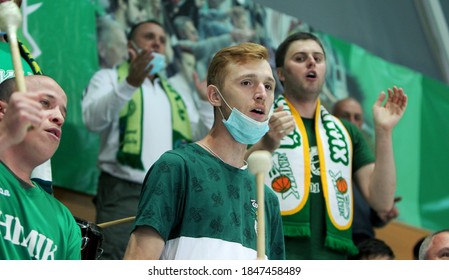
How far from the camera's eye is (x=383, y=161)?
4441 mm

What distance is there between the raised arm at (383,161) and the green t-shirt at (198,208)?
112cm

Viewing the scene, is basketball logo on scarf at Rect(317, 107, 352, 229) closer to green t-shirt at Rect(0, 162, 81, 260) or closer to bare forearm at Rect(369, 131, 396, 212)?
bare forearm at Rect(369, 131, 396, 212)

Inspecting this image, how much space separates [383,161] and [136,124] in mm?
1317

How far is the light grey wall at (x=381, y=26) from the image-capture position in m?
6.39

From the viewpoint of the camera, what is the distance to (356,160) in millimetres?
4621

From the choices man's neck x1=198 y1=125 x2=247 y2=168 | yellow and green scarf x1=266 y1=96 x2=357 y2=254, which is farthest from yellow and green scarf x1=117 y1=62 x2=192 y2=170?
man's neck x1=198 y1=125 x2=247 y2=168

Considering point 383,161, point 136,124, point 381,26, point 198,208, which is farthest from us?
point 381,26

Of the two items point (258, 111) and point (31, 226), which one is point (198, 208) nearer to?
point (258, 111)

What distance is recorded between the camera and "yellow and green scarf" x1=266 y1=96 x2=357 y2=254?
14.1 feet

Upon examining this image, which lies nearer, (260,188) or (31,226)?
(260,188)

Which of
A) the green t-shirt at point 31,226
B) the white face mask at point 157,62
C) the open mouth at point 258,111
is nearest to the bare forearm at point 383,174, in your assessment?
the open mouth at point 258,111

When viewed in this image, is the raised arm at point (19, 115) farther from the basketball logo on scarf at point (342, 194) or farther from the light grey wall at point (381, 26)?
the light grey wall at point (381, 26)

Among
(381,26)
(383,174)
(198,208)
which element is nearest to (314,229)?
(383,174)

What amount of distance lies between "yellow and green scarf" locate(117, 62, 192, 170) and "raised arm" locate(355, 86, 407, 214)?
108cm
